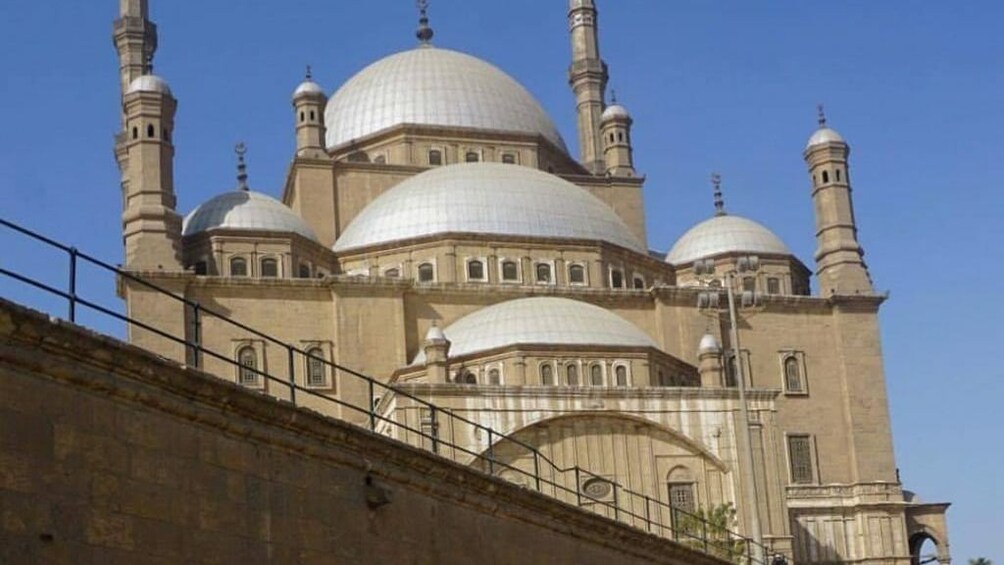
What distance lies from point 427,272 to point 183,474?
33997mm

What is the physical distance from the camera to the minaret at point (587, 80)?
5412cm

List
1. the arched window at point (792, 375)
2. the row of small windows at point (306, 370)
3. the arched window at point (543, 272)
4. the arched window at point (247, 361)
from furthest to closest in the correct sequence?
the arched window at point (543, 272)
the arched window at point (792, 375)
the row of small windows at point (306, 370)
the arched window at point (247, 361)

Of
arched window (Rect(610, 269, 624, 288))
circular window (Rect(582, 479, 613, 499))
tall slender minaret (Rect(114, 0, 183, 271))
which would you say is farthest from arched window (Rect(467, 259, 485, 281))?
circular window (Rect(582, 479, 613, 499))

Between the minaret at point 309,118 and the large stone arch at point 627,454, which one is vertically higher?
the minaret at point 309,118

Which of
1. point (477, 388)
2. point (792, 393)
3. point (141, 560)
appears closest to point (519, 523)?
point (141, 560)

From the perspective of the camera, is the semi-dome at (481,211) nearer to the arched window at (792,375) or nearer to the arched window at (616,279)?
the arched window at (616,279)

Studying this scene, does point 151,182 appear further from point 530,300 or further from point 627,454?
point 627,454

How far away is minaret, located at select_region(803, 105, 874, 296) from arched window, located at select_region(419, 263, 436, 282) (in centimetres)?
1084

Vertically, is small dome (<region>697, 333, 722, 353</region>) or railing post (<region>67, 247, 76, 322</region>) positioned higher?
small dome (<region>697, 333, 722, 353</region>)

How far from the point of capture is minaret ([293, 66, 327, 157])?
47906mm

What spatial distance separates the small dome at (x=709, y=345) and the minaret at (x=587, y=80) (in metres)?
14.2

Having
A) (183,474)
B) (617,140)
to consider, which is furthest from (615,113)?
(183,474)

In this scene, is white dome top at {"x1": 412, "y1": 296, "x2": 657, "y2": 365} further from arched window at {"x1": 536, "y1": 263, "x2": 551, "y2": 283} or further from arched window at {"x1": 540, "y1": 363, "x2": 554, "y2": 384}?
arched window at {"x1": 536, "y1": 263, "x2": 551, "y2": 283}

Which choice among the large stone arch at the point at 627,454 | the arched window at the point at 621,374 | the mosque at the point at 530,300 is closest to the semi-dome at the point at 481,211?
the mosque at the point at 530,300
